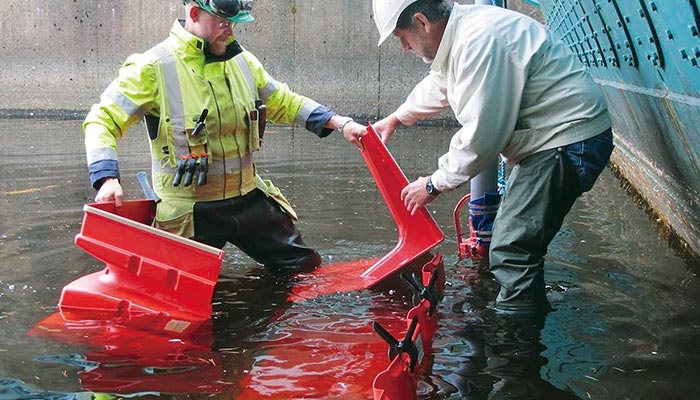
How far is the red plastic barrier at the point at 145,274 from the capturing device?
369 cm

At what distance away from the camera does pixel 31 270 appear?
5109 millimetres

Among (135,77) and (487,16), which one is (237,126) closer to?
(135,77)

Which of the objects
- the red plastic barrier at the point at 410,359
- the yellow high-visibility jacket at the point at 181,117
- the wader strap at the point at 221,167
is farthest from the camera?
the wader strap at the point at 221,167

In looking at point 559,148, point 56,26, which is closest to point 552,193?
point 559,148

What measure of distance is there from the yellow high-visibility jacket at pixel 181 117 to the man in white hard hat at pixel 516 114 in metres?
1.01

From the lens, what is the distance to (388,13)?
3.52 meters

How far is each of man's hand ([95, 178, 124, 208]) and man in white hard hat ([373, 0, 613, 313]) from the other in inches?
55.6

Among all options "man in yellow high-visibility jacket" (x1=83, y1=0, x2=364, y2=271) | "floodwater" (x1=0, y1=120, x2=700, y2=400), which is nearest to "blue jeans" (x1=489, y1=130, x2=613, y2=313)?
"floodwater" (x1=0, y1=120, x2=700, y2=400)

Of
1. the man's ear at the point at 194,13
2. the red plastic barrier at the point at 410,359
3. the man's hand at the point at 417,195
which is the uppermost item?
the man's ear at the point at 194,13

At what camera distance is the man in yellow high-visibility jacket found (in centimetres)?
396

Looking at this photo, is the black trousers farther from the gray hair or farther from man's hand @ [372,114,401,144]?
the gray hair

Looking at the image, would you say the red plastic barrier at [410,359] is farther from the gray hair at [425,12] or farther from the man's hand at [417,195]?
the gray hair at [425,12]

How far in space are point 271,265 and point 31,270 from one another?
1.55 metres

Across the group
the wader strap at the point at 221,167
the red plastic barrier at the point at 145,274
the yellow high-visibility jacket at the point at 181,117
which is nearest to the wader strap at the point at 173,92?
the yellow high-visibility jacket at the point at 181,117
